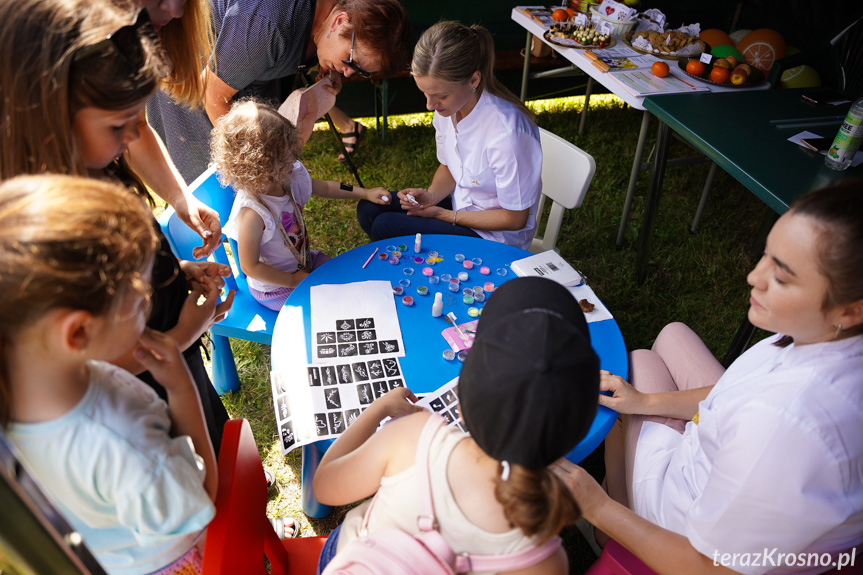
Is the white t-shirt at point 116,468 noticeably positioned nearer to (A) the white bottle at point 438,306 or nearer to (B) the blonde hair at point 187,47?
(A) the white bottle at point 438,306

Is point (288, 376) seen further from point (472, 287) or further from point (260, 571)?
point (472, 287)

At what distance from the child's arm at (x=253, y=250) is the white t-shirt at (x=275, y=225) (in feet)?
0.08

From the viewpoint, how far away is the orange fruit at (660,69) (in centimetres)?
341

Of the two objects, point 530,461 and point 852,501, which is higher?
point 530,461

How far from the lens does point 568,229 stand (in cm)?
394

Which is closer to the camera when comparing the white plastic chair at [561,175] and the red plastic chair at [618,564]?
the red plastic chair at [618,564]

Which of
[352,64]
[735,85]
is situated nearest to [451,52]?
[352,64]

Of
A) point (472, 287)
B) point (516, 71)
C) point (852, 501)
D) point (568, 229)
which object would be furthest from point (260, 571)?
point (516, 71)

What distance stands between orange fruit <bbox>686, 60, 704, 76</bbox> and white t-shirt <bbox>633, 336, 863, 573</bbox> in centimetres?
258

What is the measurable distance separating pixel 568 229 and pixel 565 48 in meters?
1.29

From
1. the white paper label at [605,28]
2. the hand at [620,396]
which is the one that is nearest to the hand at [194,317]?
the hand at [620,396]

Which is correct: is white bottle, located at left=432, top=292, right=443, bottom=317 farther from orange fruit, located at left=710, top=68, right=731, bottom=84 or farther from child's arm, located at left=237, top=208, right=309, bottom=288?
orange fruit, located at left=710, top=68, right=731, bottom=84

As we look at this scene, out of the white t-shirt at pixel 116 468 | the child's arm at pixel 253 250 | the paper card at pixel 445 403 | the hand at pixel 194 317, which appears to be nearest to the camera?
the white t-shirt at pixel 116 468

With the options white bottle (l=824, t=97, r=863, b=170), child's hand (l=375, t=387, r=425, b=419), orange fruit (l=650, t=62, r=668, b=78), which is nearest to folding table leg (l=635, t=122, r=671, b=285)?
orange fruit (l=650, t=62, r=668, b=78)
